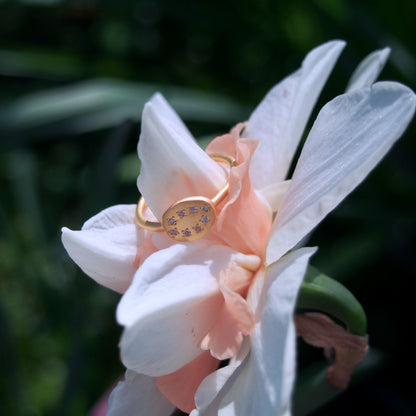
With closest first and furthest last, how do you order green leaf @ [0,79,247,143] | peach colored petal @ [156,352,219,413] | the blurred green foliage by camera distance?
peach colored petal @ [156,352,219,413] → the blurred green foliage → green leaf @ [0,79,247,143]

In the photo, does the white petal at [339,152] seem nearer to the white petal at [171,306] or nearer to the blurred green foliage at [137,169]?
the white petal at [171,306]

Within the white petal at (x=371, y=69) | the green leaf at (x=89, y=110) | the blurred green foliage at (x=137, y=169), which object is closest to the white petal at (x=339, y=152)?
the white petal at (x=371, y=69)

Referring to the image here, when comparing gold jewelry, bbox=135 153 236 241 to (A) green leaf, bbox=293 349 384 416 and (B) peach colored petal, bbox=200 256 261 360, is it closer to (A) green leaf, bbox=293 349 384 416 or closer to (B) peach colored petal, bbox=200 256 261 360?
(B) peach colored petal, bbox=200 256 261 360

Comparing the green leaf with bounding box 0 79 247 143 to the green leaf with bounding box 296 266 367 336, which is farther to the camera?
the green leaf with bounding box 0 79 247 143

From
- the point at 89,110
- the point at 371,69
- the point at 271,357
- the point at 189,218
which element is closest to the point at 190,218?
the point at 189,218

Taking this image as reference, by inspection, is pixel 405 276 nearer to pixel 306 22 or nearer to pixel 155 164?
pixel 306 22

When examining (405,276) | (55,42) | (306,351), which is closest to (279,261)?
(306,351)

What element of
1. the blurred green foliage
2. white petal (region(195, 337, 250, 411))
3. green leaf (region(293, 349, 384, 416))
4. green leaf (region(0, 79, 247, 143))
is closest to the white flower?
white petal (region(195, 337, 250, 411))
